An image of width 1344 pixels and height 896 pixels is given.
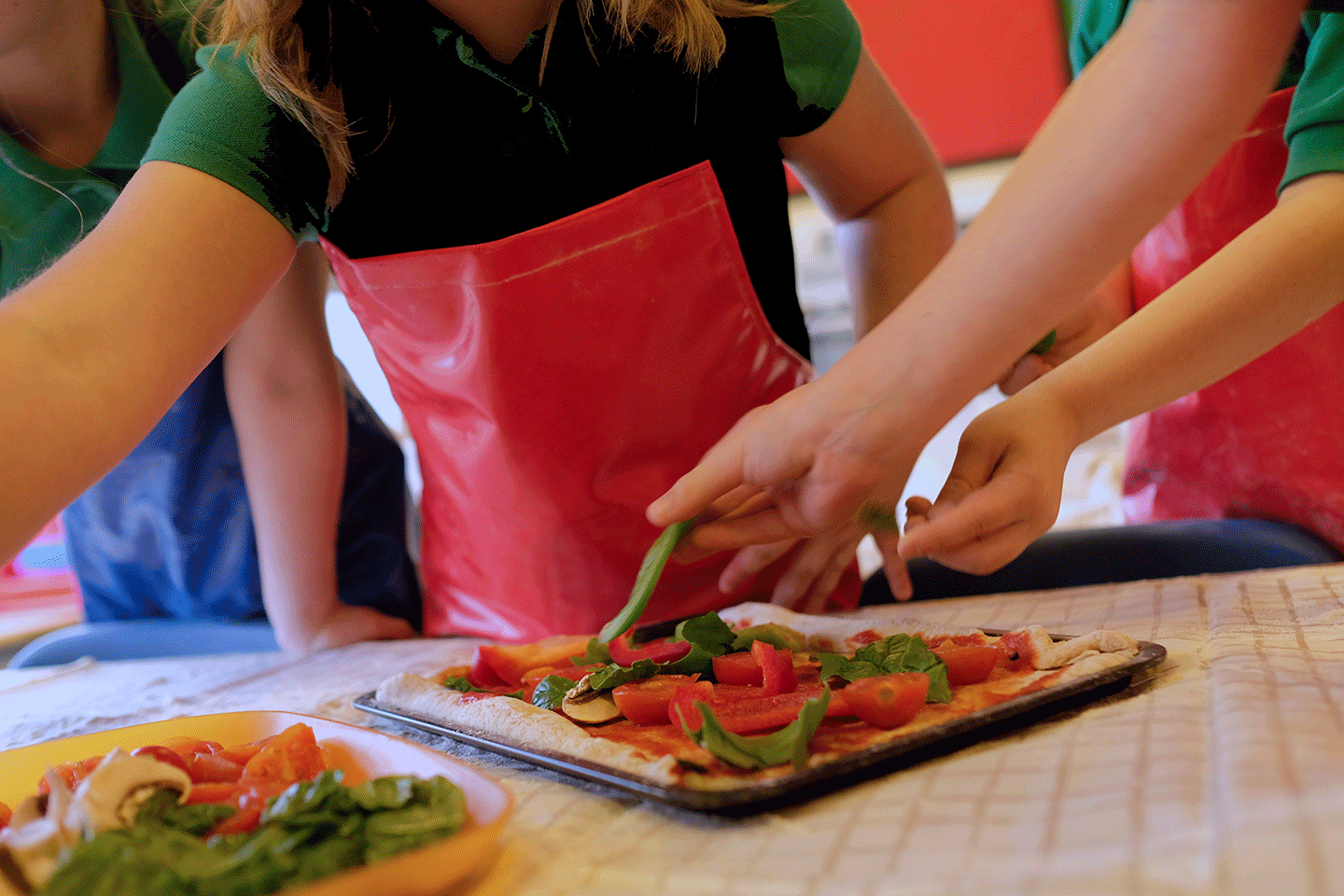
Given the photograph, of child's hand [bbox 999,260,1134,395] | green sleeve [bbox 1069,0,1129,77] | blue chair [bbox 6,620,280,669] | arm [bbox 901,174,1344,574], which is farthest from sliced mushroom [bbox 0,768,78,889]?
green sleeve [bbox 1069,0,1129,77]

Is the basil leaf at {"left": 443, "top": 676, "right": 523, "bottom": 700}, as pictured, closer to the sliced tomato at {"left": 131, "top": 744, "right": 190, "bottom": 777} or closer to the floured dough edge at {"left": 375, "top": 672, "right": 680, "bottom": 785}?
the floured dough edge at {"left": 375, "top": 672, "right": 680, "bottom": 785}

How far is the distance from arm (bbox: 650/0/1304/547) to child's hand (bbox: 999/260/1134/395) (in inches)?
8.8

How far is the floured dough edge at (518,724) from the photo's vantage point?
517mm

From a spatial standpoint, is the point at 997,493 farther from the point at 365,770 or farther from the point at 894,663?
the point at 365,770

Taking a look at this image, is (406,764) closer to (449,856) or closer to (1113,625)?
(449,856)

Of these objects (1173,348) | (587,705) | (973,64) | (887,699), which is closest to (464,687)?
(587,705)

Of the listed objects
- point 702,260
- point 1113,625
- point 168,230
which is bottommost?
point 1113,625

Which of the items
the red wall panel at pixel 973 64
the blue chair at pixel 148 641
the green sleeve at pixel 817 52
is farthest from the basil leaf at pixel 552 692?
the red wall panel at pixel 973 64

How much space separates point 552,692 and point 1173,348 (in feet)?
1.78

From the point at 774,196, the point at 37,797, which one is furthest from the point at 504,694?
the point at 774,196

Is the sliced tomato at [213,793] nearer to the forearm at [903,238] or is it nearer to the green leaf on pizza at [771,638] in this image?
the green leaf on pizza at [771,638]

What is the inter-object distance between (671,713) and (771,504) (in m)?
0.22

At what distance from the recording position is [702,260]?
0.95m

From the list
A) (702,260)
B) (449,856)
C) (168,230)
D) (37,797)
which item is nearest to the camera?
(449,856)
